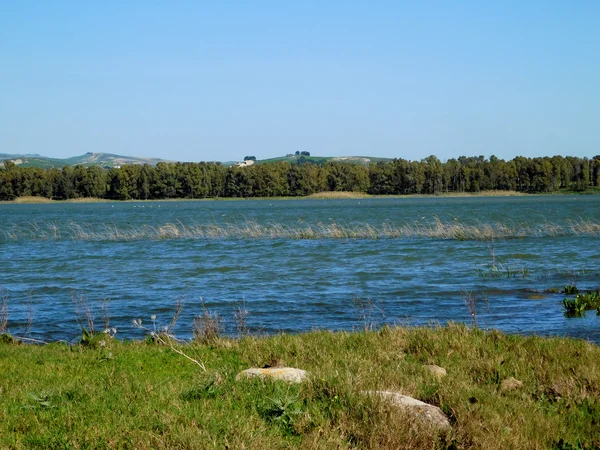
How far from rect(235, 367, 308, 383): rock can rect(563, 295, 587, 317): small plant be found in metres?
10.5

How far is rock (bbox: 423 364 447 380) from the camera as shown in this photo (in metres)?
9.05

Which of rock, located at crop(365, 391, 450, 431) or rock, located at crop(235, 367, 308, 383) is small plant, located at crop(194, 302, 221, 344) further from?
rock, located at crop(365, 391, 450, 431)

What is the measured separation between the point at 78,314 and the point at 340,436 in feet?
43.4

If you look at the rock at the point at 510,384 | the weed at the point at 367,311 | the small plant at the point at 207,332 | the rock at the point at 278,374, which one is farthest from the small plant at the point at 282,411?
the weed at the point at 367,311

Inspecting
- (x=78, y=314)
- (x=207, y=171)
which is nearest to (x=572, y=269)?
(x=78, y=314)

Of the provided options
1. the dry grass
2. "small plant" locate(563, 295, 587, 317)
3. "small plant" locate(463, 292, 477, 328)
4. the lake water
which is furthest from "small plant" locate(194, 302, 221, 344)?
the dry grass

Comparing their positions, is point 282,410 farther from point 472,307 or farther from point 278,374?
point 472,307

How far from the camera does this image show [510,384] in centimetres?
905

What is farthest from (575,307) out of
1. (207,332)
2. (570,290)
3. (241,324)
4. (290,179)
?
(290,179)

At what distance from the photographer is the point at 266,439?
6.27 meters

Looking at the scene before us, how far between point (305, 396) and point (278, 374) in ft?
3.41

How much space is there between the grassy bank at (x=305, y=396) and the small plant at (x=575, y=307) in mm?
6039

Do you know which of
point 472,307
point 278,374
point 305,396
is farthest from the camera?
point 472,307

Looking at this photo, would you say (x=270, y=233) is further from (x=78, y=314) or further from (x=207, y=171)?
(x=207, y=171)
